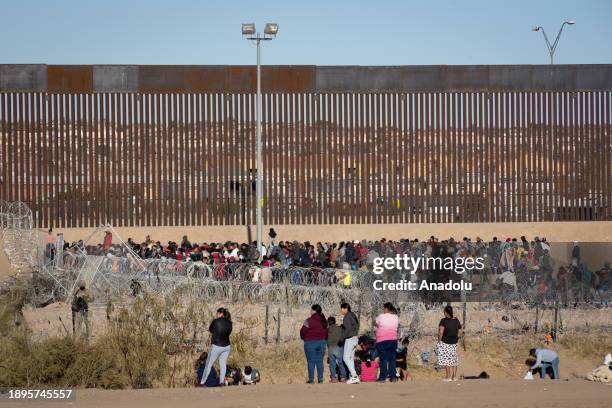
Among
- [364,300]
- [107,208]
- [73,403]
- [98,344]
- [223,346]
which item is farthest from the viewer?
[107,208]

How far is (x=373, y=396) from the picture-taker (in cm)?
1617

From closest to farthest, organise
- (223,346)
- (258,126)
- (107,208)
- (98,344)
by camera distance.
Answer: (223,346) < (98,344) < (258,126) < (107,208)

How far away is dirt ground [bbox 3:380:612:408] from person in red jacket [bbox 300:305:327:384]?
606mm

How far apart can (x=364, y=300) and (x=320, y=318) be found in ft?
16.4

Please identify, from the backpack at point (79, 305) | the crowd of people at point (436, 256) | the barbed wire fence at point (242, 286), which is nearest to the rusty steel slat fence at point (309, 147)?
the crowd of people at point (436, 256)

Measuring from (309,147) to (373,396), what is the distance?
72.7 ft

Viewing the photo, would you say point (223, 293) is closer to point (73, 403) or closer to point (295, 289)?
point (295, 289)

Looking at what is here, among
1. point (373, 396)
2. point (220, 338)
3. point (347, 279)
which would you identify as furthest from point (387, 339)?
point (347, 279)

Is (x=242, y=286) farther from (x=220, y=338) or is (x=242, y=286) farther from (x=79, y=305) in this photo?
(x=220, y=338)

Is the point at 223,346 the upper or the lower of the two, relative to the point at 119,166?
lower

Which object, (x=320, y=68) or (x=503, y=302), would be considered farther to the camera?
(x=320, y=68)

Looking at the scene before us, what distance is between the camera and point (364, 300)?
22766 millimetres

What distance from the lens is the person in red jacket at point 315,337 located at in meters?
17.7

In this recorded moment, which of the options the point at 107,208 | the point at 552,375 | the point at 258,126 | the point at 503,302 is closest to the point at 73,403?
the point at 552,375
